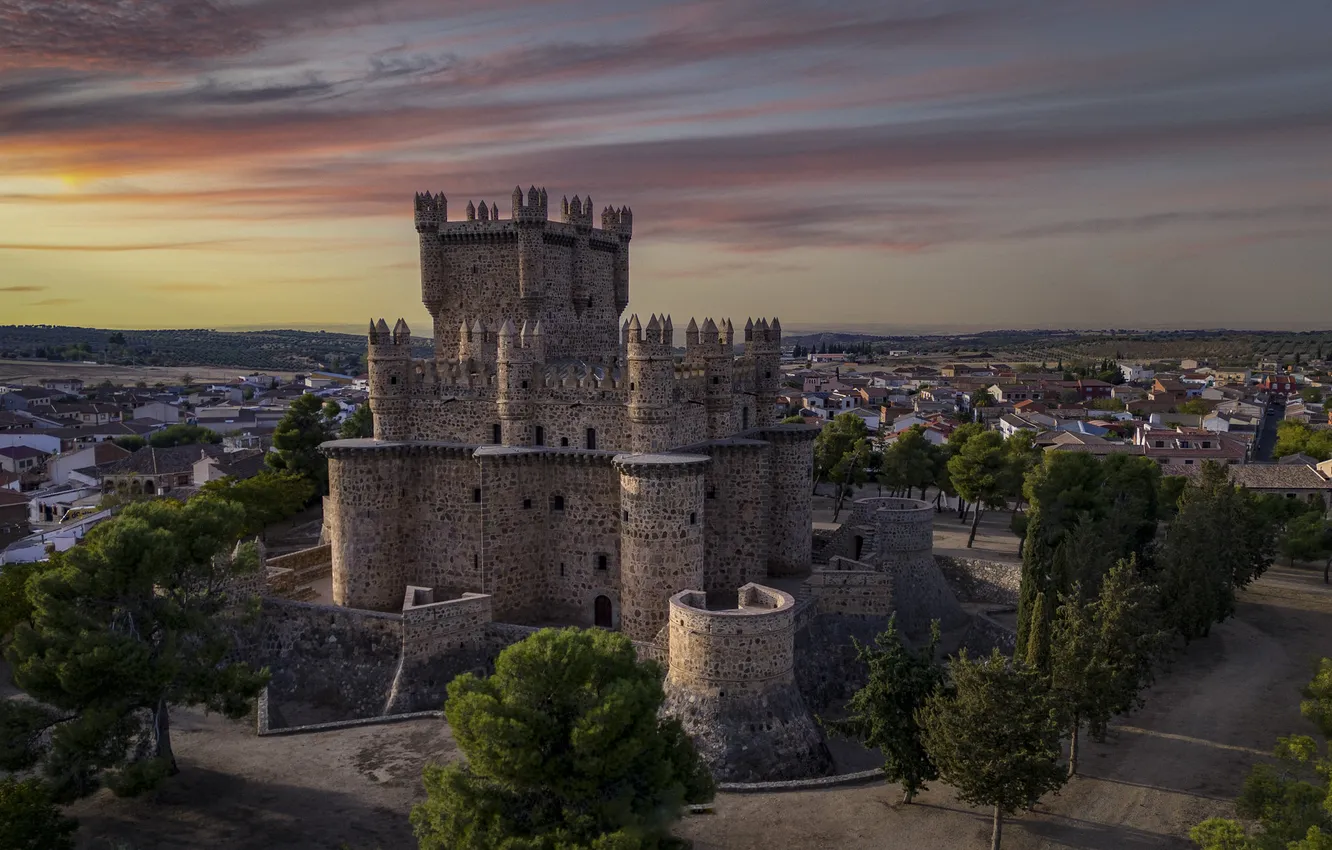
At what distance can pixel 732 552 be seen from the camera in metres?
32.0

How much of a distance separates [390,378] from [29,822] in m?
16.6

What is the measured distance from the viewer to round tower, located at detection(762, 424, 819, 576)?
3356 centimetres

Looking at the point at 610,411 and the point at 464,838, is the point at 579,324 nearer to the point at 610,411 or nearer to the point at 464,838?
the point at 610,411

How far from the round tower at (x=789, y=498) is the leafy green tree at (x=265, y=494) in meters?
27.2

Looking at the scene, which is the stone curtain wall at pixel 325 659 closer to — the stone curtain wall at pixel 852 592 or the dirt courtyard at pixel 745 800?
the dirt courtyard at pixel 745 800

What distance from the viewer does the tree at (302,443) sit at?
5575cm

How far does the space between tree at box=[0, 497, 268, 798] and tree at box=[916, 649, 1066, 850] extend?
54.6 feet

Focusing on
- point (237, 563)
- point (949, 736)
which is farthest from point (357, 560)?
point (949, 736)

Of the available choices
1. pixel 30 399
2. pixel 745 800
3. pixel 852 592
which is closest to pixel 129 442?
pixel 30 399

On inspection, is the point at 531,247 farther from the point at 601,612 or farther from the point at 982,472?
the point at 982,472

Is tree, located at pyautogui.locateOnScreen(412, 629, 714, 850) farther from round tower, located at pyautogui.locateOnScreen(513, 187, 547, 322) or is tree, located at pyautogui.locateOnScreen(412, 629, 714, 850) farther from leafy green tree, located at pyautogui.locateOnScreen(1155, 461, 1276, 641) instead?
leafy green tree, located at pyautogui.locateOnScreen(1155, 461, 1276, 641)

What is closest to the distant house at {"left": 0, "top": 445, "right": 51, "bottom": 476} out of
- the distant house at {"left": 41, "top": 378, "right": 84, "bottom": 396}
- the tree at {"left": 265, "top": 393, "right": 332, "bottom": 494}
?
the tree at {"left": 265, "top": 393, "right": 332, "bottom": 494}

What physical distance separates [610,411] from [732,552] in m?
6.75

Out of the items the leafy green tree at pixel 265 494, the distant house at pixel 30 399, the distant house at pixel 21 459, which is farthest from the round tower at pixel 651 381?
the distant house at pixel 30 399
